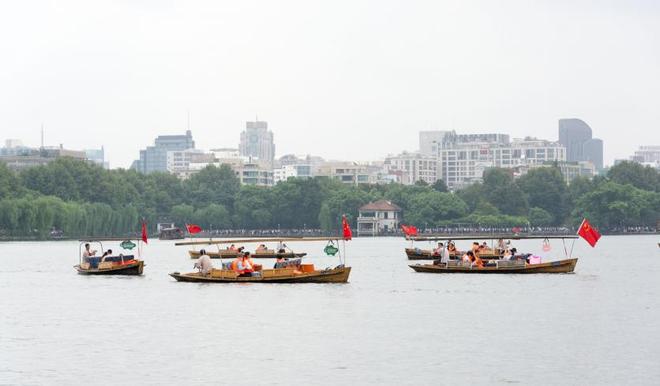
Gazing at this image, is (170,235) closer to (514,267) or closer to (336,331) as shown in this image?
(514,267)

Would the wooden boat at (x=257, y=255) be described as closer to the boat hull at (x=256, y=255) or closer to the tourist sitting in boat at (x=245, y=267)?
the boat hull at (x=256, y=255)

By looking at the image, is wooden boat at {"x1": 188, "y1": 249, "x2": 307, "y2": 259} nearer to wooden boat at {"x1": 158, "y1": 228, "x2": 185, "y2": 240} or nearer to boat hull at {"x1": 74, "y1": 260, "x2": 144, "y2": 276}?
boat hull at {"x1": 74, "y1": 260, "x2": 144, "y2": 276}

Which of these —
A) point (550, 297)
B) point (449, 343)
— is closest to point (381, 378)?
point (449, 343)

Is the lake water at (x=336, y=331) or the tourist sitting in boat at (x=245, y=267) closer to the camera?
the lake water at (x=336, y=331)

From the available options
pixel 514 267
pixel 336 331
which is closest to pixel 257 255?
pixel 514 267

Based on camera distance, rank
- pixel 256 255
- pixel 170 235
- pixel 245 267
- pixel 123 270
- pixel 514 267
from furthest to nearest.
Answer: pixel 170 235
pixel 256 255
pixel 123 270
pixel 514 267
pixel 245 267

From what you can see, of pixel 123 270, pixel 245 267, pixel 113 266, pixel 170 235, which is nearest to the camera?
pixel 245 267

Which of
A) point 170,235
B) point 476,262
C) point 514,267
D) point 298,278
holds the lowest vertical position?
point 298,278

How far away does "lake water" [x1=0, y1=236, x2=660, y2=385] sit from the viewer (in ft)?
134

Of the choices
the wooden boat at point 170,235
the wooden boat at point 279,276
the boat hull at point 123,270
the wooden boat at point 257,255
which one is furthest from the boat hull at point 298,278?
the wooden boat at point 170,235

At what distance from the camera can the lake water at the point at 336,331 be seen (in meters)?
40.8

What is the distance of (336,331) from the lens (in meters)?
50.6

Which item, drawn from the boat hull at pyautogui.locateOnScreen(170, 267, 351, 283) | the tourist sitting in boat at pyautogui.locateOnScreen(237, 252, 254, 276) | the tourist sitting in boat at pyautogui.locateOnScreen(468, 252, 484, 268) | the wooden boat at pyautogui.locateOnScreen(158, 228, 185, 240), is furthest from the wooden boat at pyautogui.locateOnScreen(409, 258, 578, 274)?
the wooden boat at pyautogui.locateOnScreen(158, 228, 185, 240)

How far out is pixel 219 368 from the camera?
136 ft
